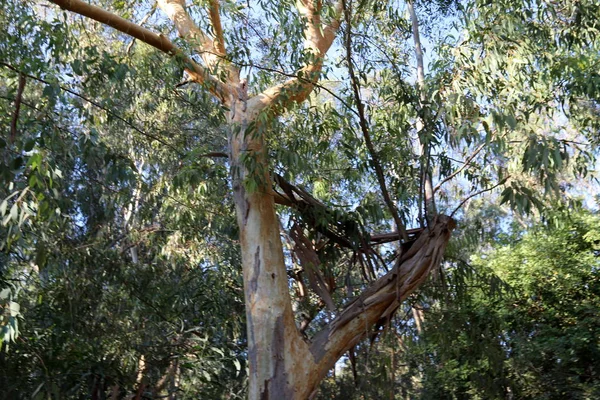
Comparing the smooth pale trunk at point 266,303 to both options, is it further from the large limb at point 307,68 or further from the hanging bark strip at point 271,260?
the large limb at point 307,68

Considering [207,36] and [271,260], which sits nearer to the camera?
[271,260]

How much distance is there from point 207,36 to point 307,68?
3.40 ft

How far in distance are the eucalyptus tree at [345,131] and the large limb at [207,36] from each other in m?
0.01

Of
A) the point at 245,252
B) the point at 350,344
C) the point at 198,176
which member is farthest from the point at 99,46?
the point at 350,344

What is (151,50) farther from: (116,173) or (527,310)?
(527,310)

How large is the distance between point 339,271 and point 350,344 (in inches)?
144

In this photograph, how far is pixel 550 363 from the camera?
8367mm

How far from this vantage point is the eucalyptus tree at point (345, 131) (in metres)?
4.66

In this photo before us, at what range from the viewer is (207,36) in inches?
252

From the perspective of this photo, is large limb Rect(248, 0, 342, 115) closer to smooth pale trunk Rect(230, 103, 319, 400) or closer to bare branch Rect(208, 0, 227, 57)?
smooth pale trunk Rect(230, 103, 319, 400)

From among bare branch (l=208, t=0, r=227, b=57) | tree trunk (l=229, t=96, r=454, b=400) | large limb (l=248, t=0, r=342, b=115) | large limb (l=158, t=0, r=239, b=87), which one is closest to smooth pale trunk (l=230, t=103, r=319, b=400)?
tree trunk (l=229, t=96, r=454, b=400)

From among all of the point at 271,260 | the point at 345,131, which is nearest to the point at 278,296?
the point at 271,260

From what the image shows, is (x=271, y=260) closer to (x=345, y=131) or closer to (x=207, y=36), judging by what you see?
(x=345, y=131)

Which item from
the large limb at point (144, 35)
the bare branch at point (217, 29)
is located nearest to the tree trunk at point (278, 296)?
the large limb at point (144, 35)
